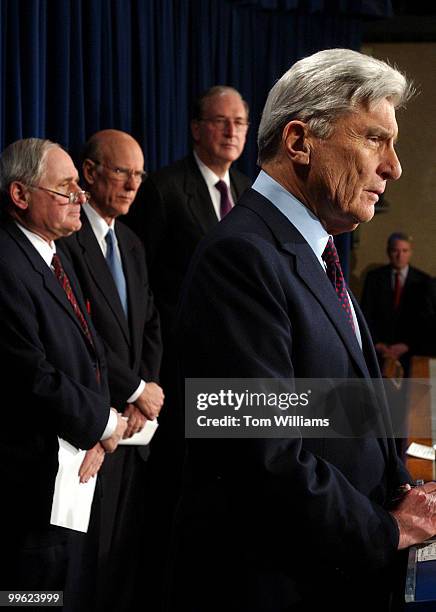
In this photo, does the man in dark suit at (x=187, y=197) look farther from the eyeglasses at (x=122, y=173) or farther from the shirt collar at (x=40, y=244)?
the shirt collar at (x=40, y=244)

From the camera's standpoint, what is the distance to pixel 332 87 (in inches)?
56.7

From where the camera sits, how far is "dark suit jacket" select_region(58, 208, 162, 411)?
310 centimetres

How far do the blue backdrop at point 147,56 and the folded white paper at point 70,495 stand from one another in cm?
127

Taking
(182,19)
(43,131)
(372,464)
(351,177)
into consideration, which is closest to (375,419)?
(372,464)

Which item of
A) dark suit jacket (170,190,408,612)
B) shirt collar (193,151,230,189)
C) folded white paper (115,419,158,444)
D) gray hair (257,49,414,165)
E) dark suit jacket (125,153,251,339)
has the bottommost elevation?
dark suit jacket (170,190,408,612)

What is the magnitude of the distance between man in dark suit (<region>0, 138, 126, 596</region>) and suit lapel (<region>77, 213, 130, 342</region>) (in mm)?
391

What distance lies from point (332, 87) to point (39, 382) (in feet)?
4.29

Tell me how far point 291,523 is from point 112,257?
2027 mm

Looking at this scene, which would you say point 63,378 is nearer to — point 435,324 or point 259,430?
Result: point 259,430

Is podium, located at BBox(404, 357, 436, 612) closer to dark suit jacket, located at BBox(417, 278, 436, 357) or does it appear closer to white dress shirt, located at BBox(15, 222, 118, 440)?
dark suit jacket, located at BBox(417, 278, 436, 357)

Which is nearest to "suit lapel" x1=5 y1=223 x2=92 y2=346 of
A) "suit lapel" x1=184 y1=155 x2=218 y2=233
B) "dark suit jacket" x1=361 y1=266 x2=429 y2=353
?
"suit lapel" x1=184 y1=155 x2=218 y2=233

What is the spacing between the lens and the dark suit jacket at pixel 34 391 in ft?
8.08

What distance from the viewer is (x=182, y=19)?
4.64m

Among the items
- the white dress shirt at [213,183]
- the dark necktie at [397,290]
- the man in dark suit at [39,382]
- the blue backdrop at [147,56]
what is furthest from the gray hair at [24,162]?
the dark necktie at [397,290]
